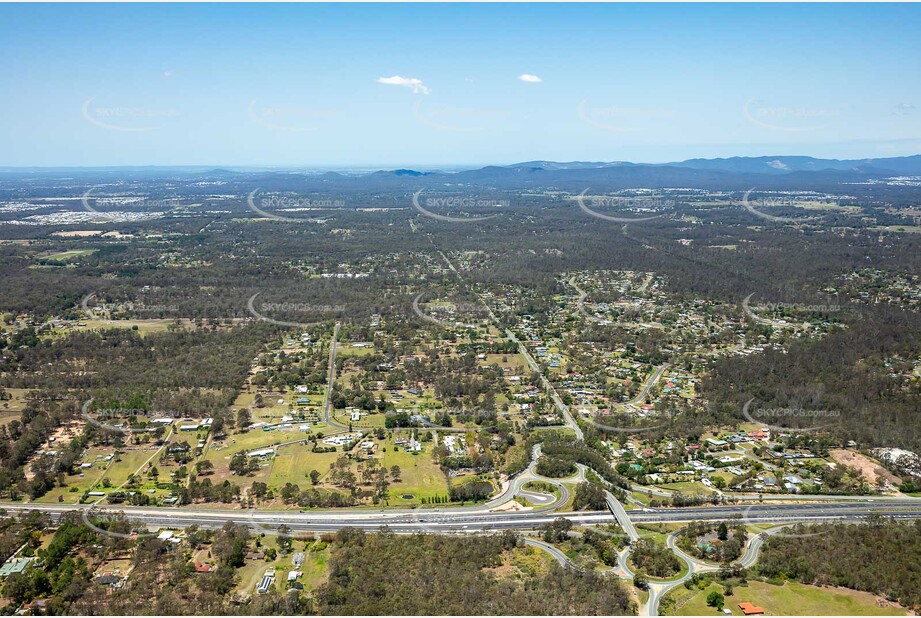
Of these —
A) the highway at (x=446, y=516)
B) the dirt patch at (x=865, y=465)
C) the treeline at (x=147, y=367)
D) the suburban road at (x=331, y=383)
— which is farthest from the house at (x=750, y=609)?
the treeline at (x=147, y=367)

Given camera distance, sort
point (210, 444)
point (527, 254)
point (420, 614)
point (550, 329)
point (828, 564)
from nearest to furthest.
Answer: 1. point (420, 614)
2. point (828, 564)
3. point (210, 444)
4. point (550, 329)
5. point (527, 254)

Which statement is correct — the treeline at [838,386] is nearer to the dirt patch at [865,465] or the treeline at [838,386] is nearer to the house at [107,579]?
the dirt patch at [865,465]

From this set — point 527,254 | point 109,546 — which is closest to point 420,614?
point 109,546

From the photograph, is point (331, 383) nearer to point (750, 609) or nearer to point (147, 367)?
→ point (147, 367)

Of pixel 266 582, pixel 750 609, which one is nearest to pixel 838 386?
pixel 750 609

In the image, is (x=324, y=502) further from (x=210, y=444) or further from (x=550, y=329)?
(x=550, y=329)
